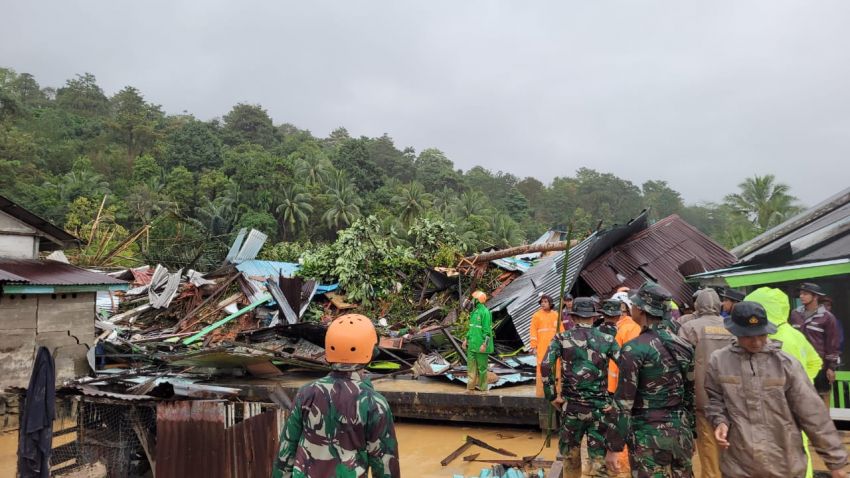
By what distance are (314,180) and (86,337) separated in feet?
133

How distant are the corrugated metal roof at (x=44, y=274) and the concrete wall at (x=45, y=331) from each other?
389mm

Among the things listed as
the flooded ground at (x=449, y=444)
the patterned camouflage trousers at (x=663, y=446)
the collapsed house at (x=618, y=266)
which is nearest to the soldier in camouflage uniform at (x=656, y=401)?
the patterned camouflage trousers at (x=663, y=446)

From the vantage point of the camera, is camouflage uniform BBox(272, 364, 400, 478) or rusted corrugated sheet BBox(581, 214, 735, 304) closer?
camouflage uniform BBox(272, 364, 400, 478)

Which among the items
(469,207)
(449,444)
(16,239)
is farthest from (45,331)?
(469,207)

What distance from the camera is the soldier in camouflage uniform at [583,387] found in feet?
15.7

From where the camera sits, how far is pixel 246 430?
18.1 ft

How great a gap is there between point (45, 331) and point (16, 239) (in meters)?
1.86

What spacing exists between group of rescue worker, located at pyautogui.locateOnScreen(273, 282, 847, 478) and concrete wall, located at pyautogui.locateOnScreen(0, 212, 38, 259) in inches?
387

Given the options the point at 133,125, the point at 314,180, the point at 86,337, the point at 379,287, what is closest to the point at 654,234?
the point at 379,287

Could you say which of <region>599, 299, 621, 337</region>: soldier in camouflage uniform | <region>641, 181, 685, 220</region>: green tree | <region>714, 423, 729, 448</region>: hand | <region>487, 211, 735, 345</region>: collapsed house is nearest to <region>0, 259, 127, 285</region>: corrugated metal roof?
<region>487, 211, 735, 345</region>: collapsed house

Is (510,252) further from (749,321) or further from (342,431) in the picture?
→ (342,431)

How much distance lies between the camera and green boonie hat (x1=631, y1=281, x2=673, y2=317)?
393cm

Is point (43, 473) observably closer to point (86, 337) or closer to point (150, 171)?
point (86, 337)

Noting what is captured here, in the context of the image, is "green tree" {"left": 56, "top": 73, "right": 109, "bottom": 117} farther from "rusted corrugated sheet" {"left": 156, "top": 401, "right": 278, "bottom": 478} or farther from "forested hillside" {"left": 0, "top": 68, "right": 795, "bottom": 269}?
"rusted corrugated sheet" {"left": 156, "top": 401, "right": 278, "bottom": 478}
